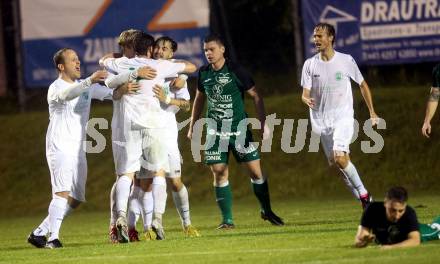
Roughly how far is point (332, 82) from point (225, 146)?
1594 mm

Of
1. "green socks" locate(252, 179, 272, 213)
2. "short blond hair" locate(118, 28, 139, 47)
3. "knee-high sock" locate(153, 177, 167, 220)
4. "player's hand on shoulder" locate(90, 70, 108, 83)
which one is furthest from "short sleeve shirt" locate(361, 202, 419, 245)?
"green socks" locate(252, 179, 272, 213)

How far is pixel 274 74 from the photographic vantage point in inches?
1123

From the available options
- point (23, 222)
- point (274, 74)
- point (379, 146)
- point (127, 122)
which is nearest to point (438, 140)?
point (379, 146)

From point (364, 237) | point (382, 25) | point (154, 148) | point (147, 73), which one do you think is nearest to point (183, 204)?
point (154, 148)

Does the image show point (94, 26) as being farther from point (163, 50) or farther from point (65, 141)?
point (65, 141)

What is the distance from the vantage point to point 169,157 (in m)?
15.9

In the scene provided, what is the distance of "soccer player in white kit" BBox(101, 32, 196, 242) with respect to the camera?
1550cm

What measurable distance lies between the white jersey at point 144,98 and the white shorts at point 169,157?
138mm

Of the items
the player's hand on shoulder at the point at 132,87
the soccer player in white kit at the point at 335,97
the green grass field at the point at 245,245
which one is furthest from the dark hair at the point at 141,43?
the soccer player in white kit at the point at 335,97

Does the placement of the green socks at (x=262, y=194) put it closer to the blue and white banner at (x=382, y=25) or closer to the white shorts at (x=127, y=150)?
the white shorts at (x=127, y=150)

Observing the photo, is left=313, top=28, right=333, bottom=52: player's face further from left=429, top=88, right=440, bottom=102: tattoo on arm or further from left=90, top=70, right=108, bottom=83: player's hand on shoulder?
left=90, top=70, right=108, bottom=83: player's hand on shoulder

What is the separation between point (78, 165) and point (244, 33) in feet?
45.8

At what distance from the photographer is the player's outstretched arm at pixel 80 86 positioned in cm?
1517

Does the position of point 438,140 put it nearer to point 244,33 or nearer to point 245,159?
point 244,33
